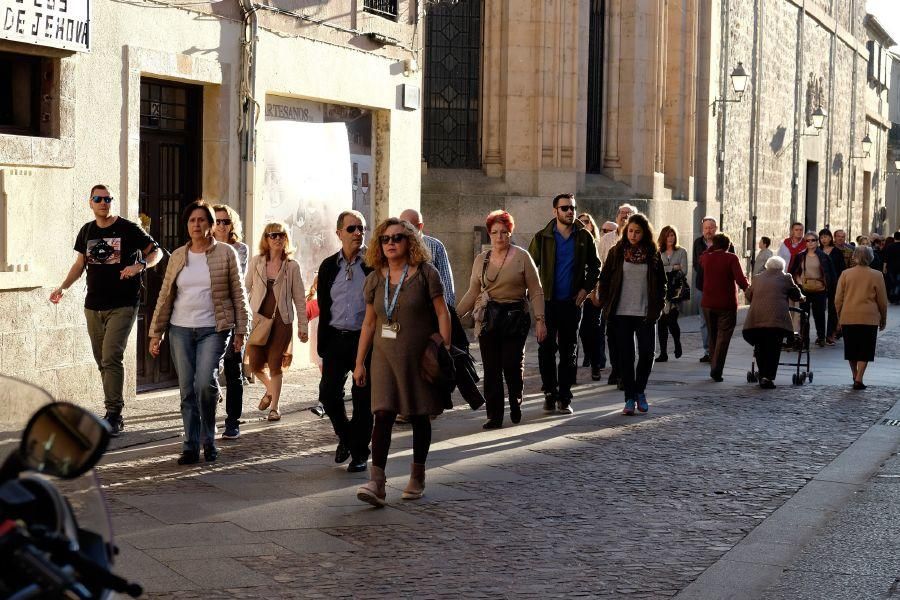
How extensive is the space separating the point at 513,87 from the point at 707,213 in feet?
23.5

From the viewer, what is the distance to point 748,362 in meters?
18.1

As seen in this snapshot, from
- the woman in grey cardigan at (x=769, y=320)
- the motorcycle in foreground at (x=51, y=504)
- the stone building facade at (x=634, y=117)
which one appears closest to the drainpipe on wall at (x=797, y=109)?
the stone building facade at (x=634, y=117)

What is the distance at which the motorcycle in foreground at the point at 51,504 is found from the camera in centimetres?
288

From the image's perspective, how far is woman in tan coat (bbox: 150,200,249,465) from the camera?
31.2ft

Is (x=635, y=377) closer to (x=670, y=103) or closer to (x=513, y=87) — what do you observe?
(x=513, y=87)

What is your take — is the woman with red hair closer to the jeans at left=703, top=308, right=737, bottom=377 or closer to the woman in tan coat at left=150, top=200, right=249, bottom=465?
the woman in tan coat at left=150, top=200, right=249, bottom=465

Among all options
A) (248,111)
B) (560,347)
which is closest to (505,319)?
(560,347)

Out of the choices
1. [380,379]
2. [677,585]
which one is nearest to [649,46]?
[380,379]

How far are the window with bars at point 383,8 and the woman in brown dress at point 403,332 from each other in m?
8.66

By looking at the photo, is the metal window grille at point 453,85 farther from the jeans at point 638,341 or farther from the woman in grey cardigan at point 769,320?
the jeans at point 638,341

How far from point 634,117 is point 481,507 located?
1775cm

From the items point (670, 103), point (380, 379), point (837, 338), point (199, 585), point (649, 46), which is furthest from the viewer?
point (670, 103)

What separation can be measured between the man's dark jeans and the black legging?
161 inches

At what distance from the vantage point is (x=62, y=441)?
10.1 feet
